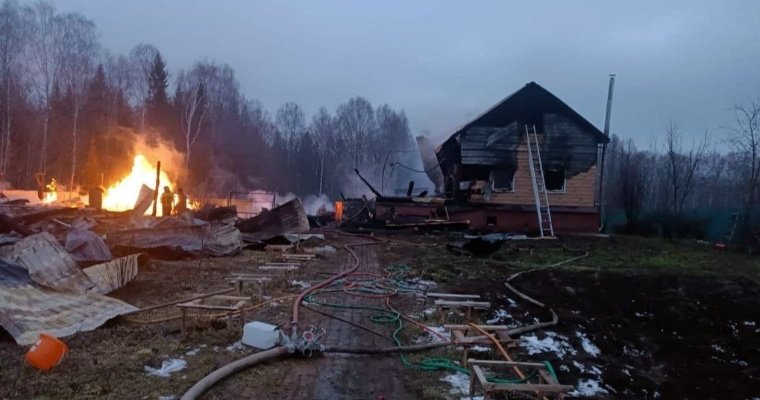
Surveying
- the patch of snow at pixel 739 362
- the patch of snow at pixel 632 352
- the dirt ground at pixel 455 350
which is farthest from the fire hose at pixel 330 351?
the patch of snow at pixel 739 362

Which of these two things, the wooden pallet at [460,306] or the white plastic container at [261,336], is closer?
the white plastic container at [261,336]

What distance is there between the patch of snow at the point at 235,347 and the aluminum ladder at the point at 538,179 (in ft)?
59.7

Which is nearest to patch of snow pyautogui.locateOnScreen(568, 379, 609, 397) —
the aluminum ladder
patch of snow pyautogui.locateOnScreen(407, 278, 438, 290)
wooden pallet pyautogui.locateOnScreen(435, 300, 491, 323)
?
wooden pallet pyautogui.locateOnScreen(435, 300, 491, 323)

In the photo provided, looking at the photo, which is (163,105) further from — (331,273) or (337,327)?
(337,327)

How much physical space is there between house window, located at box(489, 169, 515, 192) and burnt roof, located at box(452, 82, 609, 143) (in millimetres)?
2158

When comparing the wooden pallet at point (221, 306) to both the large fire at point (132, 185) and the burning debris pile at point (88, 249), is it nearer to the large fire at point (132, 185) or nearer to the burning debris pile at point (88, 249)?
the burning debris pile at point (88, 249)

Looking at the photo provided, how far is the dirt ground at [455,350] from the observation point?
17.2 ft

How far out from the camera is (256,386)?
519 centimetres

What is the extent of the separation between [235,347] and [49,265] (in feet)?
12.1

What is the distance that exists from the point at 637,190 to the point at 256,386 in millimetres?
25130

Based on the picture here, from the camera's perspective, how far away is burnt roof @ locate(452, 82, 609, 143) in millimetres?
24625

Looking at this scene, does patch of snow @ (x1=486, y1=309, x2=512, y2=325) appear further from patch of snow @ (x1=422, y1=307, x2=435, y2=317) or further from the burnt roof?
the burnt roof

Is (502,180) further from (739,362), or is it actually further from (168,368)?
(168,368)

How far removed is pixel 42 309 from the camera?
22.4 ft
